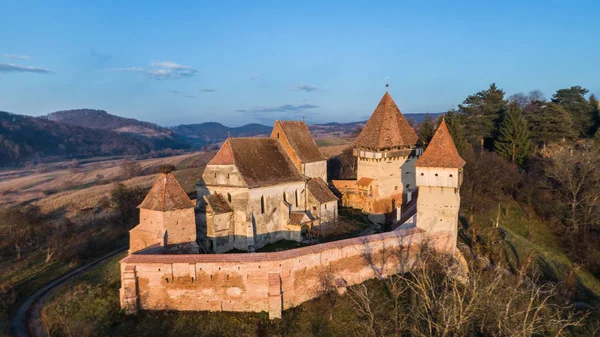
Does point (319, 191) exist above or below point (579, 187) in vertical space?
above

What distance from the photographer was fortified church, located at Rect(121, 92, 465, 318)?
18.4 m

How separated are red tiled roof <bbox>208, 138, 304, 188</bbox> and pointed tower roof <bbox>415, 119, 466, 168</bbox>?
9611 mm

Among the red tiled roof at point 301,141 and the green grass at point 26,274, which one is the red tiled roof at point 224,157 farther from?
the green grass at point 26,274

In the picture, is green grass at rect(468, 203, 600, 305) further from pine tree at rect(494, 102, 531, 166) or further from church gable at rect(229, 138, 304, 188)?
church gable at rect(229, 138, 304, 188)

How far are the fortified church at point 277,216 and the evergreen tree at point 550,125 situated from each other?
67.5ft

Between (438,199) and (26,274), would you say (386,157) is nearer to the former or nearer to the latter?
(438,199)

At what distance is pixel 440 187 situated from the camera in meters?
23.1

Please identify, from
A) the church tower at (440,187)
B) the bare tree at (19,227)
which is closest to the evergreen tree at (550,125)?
the church tower at (440,187)

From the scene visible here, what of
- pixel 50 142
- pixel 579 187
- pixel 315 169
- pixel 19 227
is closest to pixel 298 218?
pixel 315 169

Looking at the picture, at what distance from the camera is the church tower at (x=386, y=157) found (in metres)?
32.1

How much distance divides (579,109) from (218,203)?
48901mm

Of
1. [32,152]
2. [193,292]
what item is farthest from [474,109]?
[32,152]

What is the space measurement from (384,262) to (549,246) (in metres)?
18.7

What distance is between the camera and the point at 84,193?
4725 centimetres
